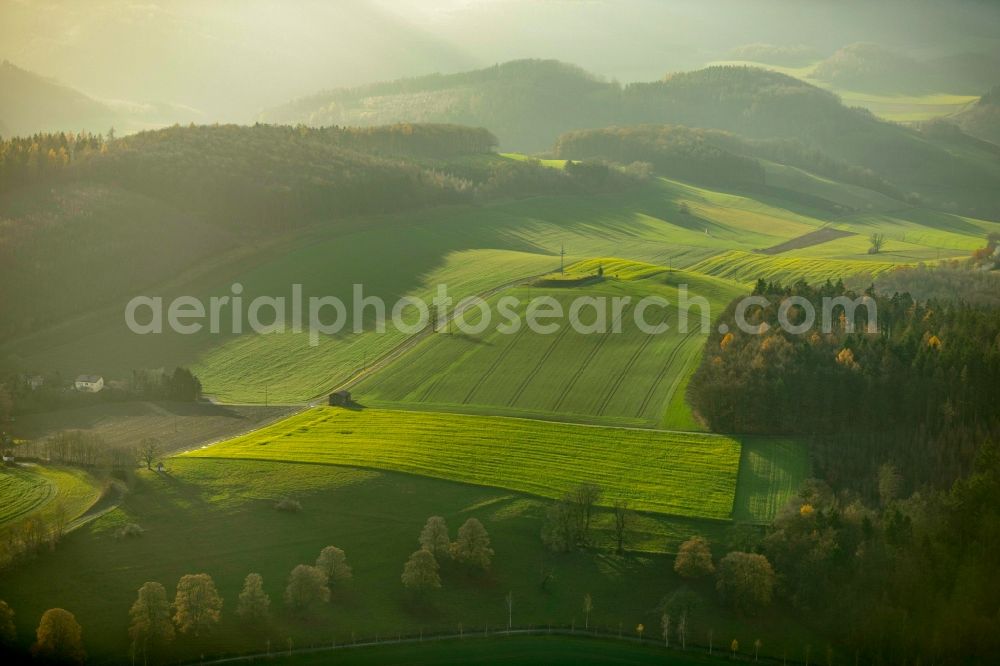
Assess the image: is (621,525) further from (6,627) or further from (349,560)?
(6,627)

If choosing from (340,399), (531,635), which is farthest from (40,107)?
(531,635)

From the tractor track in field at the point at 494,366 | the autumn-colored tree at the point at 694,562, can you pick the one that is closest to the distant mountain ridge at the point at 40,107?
the tractor track in field at the point at 494,366

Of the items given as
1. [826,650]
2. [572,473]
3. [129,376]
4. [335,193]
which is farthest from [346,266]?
[826,650]

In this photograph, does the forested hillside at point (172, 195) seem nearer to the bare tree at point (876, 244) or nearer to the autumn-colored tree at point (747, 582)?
the bare tree at point (876, 244)

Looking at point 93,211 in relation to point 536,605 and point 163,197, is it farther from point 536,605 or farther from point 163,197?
point 536,605

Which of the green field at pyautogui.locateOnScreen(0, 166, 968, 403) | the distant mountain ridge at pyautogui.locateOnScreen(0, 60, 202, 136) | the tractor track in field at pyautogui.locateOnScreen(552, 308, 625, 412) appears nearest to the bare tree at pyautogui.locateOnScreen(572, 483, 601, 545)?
the tractor track in field at pyautogui.locateOnScreen(552, 308, 625, 412)
